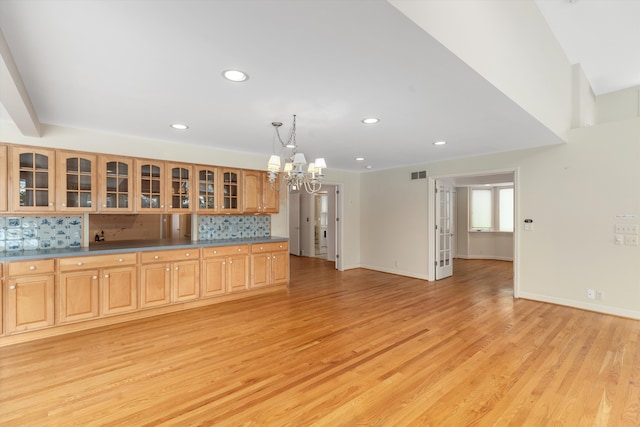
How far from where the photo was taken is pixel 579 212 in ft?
13.7

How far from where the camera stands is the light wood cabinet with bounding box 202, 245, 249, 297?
14.2ft

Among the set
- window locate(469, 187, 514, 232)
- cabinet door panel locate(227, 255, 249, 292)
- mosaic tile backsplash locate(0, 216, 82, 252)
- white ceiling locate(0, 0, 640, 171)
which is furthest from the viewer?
window locate(469, 187, 514, 232)

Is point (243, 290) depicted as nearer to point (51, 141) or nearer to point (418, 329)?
point (418, 329)

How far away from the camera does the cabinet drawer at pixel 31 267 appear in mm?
3021

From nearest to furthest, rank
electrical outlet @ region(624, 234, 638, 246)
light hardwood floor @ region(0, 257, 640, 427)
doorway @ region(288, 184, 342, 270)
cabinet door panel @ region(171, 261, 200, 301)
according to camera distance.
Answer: light hardwood floor @ region(0, 257, 640, 427) < electrical outlet @ region(624, 234, 638, 246) < cabinet door panel @ region(171, 261, 200, 301) < doorway @ region(288, 184, 342, 270)

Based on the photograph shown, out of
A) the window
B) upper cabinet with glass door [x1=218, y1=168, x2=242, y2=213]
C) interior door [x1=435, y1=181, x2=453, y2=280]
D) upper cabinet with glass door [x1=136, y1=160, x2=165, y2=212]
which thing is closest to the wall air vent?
interior door [x1=435, y1=181, x2=453, y2=280]

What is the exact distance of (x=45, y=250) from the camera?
3.52 meters

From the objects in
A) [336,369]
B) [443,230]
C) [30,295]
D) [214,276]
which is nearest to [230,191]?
[214,276]

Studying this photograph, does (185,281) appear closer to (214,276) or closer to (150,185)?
(214,276)

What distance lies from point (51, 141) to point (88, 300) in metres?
1.93

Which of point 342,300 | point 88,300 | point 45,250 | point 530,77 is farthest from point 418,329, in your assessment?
point 45,250

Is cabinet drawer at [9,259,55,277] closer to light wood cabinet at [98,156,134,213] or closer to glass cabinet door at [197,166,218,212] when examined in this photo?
light wood cabinet at [98,156,134,213]

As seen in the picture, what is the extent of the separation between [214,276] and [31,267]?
1.98 m

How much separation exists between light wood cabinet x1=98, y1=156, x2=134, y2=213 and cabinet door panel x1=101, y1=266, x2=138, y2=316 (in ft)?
2.77
